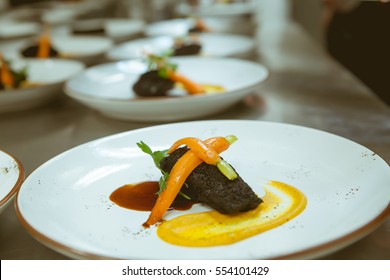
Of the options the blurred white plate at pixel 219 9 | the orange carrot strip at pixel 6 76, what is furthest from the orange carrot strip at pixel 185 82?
the blurred white plate at pixel 219 9

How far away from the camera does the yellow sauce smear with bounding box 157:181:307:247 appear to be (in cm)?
91

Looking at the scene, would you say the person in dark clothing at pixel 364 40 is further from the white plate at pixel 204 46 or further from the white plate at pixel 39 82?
the white plate at pixel 39 82

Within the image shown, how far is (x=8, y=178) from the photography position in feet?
3.60

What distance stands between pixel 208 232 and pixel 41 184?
0.38 m

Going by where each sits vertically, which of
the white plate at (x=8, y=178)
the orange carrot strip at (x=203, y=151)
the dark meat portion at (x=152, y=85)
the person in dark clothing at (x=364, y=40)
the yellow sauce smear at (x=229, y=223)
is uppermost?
the orange carrot strip at (x=203, y=151)

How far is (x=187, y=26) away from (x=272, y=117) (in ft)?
5.90

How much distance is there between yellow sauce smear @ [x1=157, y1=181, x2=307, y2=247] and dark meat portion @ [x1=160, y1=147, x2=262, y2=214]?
0.02 metres

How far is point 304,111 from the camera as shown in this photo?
1735 millimetres

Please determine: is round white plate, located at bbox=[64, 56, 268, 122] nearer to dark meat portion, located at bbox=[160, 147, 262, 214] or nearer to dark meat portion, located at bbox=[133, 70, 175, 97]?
dark meat portion, located at bbox=[133, 70, 175, 97]

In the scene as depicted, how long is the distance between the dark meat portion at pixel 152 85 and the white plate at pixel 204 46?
2.17 feet

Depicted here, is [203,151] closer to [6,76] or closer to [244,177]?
[244,177]

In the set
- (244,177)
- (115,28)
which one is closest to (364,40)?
(115,28)

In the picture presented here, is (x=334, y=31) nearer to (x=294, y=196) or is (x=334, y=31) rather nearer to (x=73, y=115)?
(x=73, y=115)

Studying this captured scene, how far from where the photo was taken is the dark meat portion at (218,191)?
994 millimetres
